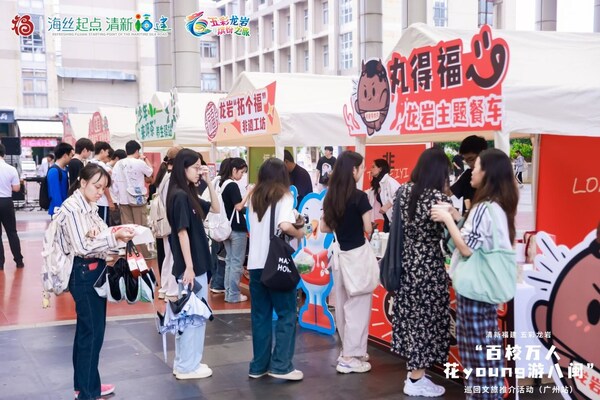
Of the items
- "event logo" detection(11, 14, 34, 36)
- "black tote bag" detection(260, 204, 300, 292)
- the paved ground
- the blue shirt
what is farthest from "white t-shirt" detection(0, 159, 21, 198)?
"event logo" detection(11, 14, 34, 36)

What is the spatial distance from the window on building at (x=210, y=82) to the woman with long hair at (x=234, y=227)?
191 feet

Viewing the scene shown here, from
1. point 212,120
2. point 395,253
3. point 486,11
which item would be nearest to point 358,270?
point 395,253

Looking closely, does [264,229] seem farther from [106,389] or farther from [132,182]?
[132,182]

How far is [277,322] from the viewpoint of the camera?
4.68 meters

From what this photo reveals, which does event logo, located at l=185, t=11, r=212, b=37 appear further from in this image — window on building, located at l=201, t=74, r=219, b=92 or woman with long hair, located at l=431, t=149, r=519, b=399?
window on building, located at l=201, t=74, r=219, b=92

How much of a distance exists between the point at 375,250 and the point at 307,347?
109 centimetres

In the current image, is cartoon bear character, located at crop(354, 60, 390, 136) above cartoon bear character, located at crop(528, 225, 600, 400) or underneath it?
above

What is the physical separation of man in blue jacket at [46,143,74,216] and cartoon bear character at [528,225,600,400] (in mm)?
7246

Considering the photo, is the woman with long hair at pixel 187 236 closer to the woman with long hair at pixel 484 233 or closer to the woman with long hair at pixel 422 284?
the woman with long hair at pixel 422 284

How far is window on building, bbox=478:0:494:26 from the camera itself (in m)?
46.0

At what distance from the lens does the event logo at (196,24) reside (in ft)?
52.1

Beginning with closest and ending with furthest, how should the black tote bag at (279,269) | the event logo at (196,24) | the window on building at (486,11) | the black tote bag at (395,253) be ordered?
the black tote bag at (395,253), the black tote bag at (279,269), the event logo at (196,24), the window on building at (486,11)

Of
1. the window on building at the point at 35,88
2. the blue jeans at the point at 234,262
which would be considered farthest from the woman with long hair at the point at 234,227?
the window on building at the point at 35,88

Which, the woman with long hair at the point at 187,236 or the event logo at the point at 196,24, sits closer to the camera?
the woman with long hair at the point at 187,236
